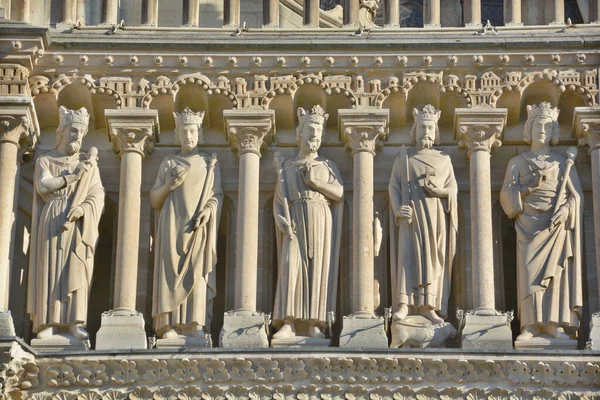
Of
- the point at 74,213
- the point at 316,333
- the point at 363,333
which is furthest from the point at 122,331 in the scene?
the point at 363,333

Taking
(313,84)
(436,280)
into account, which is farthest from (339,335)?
(313,84)

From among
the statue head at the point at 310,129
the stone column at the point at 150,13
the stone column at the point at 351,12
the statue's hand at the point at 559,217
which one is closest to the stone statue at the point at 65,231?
the stone column at the point at 150,13

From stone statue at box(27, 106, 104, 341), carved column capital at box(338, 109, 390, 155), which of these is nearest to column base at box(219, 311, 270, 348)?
stone statue at box(27, 106, 104, 341)

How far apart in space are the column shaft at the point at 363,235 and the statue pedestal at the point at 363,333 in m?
0.11

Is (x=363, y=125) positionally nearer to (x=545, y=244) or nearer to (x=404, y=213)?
(x=404, y=213)

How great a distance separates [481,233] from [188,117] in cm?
315

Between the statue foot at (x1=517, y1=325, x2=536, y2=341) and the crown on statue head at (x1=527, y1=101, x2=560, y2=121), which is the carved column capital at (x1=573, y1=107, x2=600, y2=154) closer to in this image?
the crown on statue head at (x1=527, y1=101, x2=560, y2=121)

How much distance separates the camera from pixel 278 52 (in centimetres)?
2314

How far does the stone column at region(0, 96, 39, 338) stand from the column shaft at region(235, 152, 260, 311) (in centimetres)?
217

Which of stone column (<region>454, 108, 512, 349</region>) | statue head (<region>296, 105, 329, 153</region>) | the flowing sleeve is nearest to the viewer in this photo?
stone column (<region>454, 108, 512, 349</region>)

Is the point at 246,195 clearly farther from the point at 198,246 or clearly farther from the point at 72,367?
the point at 72,367

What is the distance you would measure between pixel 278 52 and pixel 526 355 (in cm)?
409

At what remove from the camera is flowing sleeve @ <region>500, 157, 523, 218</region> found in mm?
22453

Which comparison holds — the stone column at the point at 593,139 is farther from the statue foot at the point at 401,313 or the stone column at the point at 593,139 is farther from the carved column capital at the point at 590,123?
the statue foot at the point at 401,313
